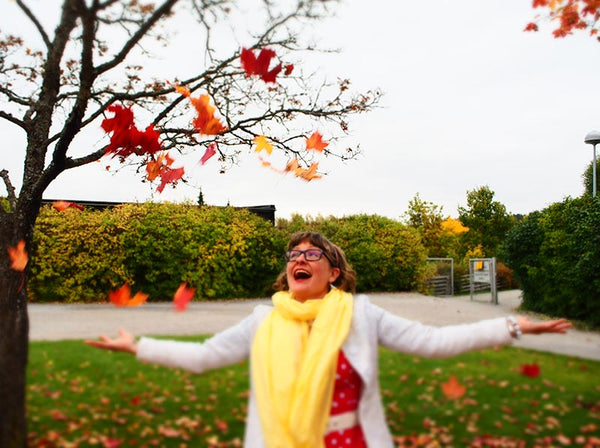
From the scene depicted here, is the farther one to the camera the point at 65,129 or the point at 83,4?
the point at 65,129

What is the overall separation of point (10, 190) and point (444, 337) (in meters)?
1.95

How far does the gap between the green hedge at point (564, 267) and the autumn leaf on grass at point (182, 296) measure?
1584 millimetres

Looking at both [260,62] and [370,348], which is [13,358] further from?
[260,62]

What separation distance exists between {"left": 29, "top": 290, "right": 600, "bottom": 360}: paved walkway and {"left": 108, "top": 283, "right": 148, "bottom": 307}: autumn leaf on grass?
0.12 feet

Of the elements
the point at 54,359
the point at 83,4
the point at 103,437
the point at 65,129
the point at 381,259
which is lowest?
the point at 103,437

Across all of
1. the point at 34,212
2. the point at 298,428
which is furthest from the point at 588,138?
the point at 34,212

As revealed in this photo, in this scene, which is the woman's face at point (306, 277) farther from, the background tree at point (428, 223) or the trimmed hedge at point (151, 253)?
the background tree at point (428, 223)

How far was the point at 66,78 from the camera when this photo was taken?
240cm

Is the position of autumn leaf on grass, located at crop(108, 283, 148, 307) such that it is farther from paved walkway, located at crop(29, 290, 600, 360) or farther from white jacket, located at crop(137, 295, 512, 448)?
white jacket, located at crop(137, 295, 512, 448)

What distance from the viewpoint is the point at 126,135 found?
217 centimetres

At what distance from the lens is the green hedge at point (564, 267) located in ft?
7.07

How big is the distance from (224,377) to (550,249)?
1.90 metres

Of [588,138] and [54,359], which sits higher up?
[588,138]

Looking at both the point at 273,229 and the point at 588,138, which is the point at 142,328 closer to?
the point at 273,229
